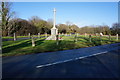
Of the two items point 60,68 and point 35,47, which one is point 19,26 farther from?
point 60,68

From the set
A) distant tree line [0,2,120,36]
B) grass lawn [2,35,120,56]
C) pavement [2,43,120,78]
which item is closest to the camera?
pavement [2,43,120,78]

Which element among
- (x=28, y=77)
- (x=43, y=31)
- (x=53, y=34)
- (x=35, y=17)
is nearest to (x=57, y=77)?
(x=28, y=77)

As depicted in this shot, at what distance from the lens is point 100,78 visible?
3.42 m

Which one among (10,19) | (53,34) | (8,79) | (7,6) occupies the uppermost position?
(7,6)

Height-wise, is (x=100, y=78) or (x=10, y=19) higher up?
(x=10, y=19)

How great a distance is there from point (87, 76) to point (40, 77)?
1699 mm

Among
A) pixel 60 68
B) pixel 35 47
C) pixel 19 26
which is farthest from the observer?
pixel 19 26

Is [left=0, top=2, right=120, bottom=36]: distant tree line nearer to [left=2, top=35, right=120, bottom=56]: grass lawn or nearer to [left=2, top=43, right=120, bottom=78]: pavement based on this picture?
[left=2, top=35, right=120, bottom=56]: grass lawn

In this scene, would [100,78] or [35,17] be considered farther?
[35,17]

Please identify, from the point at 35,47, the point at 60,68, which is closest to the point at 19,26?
the point at 35,47

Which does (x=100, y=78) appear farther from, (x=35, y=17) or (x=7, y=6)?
(x=35, y=17)

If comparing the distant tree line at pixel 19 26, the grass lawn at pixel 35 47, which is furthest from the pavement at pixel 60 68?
Result: the distant tree line at pixel 19 26

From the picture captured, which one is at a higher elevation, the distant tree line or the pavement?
the distant tree line

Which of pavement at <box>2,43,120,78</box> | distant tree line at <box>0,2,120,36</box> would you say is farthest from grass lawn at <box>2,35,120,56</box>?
distant tree line at <box>0,2,120,36</box>
